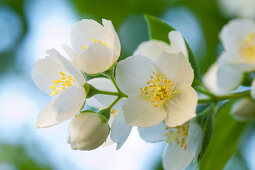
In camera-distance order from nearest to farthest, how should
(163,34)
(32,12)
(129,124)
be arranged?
(129,124)
(163,34)
(32,12)

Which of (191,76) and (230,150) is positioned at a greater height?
(191,76)

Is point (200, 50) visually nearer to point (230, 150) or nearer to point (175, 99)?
point (230, 150)

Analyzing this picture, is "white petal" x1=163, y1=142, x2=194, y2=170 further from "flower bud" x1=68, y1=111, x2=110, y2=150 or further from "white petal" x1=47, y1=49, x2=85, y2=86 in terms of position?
"white petal" x1=47, y1=49, x2=85, y2=86

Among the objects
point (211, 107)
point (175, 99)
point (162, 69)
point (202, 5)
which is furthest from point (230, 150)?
point (202, 5)

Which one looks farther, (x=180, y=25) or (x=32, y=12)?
(x=32, y=12)

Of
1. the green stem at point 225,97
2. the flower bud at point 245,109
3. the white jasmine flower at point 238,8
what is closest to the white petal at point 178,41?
the green stem at point 225,97

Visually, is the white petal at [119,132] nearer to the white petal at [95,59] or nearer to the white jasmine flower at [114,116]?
the white jasmine flower at [114,116]
